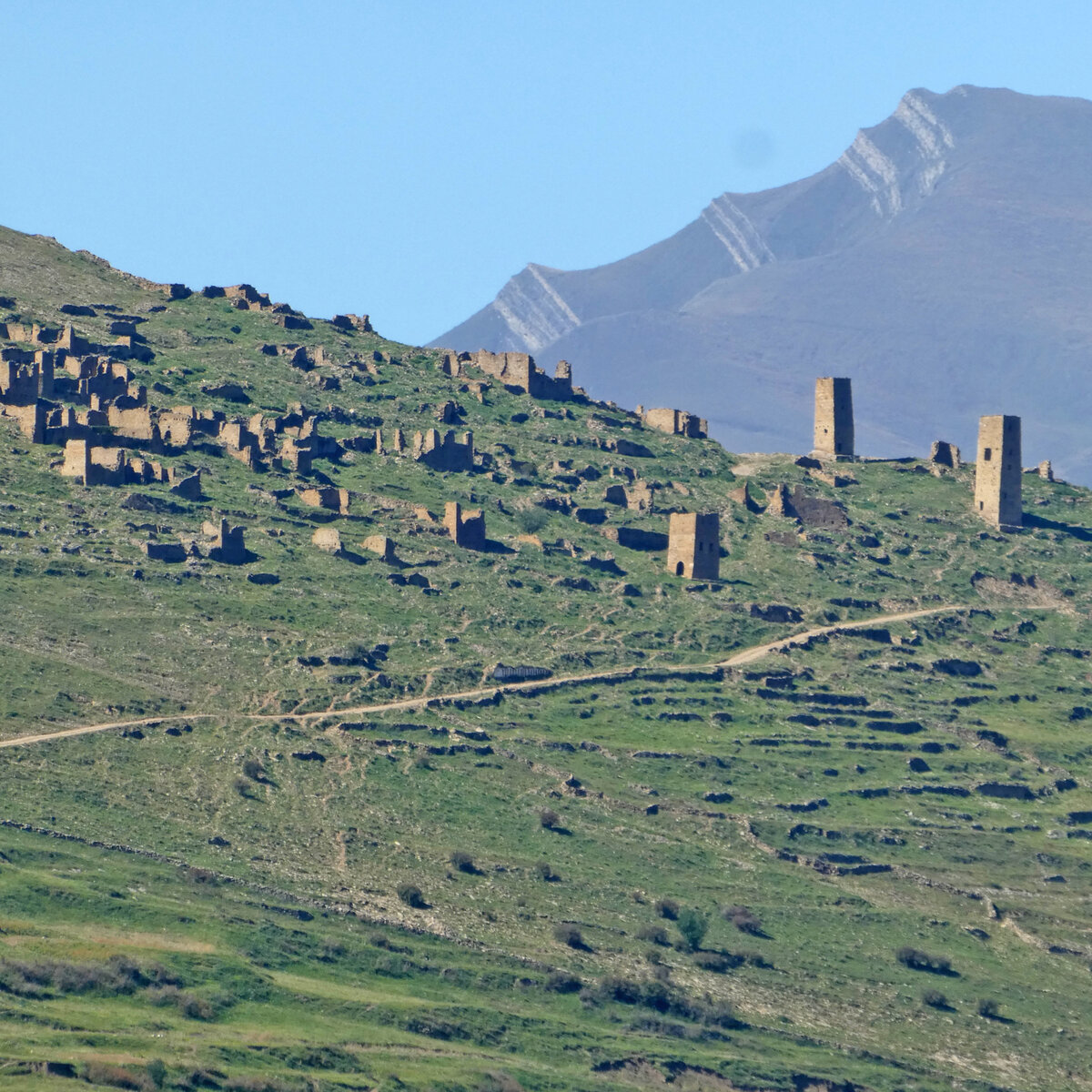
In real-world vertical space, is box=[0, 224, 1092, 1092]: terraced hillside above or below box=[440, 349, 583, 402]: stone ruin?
below

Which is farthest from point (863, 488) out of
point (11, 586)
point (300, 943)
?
point (300, 943)

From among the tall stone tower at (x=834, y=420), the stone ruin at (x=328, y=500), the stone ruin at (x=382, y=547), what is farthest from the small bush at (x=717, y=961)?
the tall stone tower at (x=834, y=420)

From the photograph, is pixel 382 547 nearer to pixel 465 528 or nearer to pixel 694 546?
pixel 465 528

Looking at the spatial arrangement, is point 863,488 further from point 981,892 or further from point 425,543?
point 981,892

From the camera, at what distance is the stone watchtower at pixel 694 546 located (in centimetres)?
11775

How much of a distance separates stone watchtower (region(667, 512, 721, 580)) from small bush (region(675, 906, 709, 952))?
36055 mm

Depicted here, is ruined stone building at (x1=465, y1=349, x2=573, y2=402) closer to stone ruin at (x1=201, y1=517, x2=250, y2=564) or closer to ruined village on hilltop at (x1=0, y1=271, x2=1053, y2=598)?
ruined village on hilltop at (x1=0, y1=271, x2=1053, y2=598)

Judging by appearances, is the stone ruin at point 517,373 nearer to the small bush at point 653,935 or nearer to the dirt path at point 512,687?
the dirt path at point 512,687

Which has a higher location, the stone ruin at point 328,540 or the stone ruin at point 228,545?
the stone ruin at point 328,540

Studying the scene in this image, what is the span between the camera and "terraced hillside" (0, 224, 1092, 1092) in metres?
71.1

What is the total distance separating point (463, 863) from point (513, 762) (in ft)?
33.6

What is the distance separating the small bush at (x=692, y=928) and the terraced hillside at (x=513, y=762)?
19 centimetres

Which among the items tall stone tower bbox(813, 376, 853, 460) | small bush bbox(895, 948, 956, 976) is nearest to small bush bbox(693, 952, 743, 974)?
small bush bbox(895, 948, 956, 976)

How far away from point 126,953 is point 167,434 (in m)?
54.6
